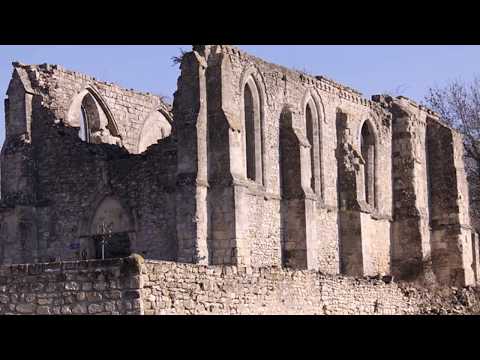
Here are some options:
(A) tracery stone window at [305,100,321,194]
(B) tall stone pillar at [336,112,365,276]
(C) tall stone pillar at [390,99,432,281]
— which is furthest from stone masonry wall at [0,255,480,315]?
(C) tall stone pillar at [390,99,432,281]

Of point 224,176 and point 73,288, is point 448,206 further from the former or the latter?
point 73,288

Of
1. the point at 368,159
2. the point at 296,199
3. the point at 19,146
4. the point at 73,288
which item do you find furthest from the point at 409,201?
the point at 73,288

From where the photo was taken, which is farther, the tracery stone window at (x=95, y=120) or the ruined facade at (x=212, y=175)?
the tracery stone window at (x=95, y=120)

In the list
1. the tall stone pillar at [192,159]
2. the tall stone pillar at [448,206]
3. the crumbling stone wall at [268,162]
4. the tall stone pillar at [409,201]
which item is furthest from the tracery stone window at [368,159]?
the tall stone pillar at [192,159]

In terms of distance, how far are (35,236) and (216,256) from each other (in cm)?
550

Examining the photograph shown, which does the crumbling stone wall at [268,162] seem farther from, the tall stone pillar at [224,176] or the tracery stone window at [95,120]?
the tracery stone window at [95,120]

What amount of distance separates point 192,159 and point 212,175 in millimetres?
634

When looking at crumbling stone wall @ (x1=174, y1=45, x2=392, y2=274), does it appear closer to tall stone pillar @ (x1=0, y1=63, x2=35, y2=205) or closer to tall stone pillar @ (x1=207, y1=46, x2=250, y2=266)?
tall stone pillar @ (x1=207, y1=46, x2=250, y2=266)

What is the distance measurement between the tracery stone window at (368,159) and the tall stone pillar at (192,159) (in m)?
9.67

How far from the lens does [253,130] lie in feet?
84.1

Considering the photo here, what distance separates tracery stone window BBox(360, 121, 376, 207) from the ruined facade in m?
0.04

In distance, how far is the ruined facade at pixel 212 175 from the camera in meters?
23.3

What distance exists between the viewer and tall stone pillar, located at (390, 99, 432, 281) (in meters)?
32.2
